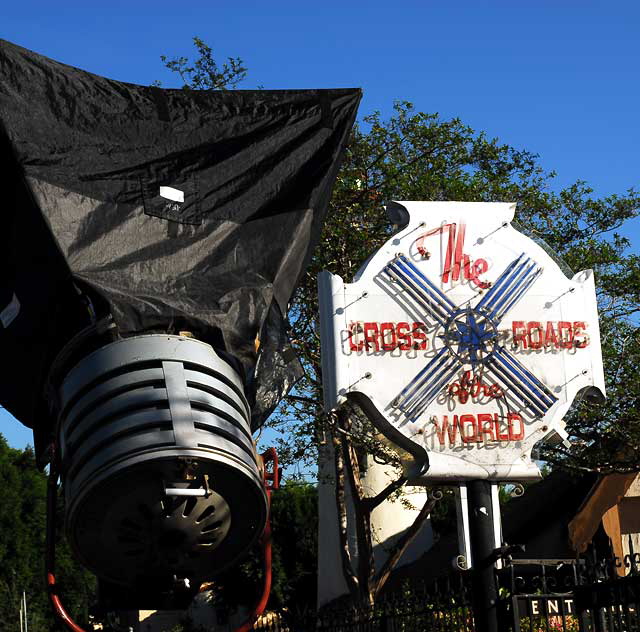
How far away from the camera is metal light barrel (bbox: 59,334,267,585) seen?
416 centimetres

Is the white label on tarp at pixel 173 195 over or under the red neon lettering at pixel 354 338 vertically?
over

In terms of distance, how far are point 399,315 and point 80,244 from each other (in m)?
3.16

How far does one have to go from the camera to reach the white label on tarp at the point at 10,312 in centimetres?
511

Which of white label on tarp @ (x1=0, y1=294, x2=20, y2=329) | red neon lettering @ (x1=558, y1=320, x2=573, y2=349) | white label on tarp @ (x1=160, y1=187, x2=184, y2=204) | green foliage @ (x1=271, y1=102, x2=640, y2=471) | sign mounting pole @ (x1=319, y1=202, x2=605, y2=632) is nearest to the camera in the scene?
white label on tarp @ (x1=0, y1=294, x2=20, y2=329)

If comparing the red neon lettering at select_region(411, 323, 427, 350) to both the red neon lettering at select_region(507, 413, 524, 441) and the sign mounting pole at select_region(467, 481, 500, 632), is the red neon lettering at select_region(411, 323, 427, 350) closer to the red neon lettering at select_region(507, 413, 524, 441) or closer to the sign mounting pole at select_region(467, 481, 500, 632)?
the red neon lettering at select_region(507, 413, 524, 441)

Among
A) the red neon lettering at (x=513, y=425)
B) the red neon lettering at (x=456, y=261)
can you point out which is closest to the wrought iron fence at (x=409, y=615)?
the red neon lettering at (x=513, y=425)

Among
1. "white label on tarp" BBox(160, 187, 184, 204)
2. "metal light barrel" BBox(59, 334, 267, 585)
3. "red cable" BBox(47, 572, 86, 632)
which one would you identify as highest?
"white label on tarp" BBox(160, 187, 184, 204)

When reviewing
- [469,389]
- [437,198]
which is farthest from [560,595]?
[437,198]

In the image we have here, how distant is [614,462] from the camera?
1523cm

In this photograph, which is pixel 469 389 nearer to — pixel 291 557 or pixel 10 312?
pixel 10 312

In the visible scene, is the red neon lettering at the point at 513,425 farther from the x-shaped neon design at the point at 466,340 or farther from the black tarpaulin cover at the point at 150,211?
the black tarpaulin cover at the point at 150,211

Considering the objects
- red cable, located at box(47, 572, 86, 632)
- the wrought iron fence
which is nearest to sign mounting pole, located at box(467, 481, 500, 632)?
the wrought iron fence

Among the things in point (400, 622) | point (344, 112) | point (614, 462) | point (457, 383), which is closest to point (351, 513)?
point (614, 462)

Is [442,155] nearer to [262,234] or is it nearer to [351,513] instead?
[351,513]
